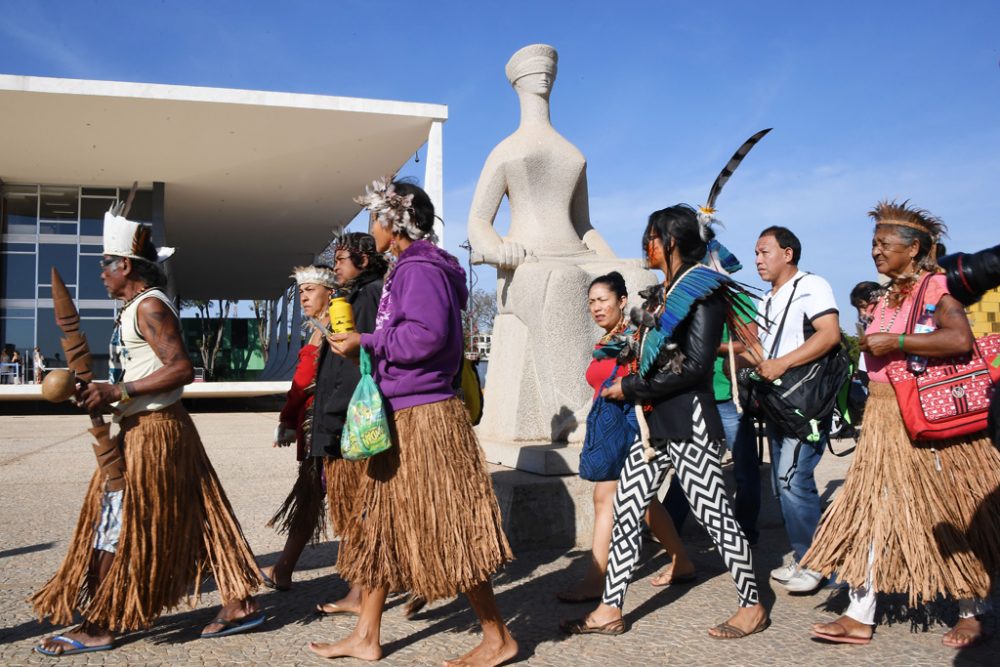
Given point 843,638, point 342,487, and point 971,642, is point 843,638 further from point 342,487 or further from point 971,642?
point 342,487

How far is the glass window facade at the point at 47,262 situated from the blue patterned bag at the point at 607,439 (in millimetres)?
22722

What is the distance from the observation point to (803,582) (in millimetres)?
3885

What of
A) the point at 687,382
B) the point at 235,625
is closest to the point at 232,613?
the point at 235,625

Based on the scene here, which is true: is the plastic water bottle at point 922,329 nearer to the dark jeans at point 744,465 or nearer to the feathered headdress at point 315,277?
the dark jeans at point 744,465

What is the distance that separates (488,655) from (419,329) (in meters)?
1.21

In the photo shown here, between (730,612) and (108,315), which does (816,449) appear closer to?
(730,612)

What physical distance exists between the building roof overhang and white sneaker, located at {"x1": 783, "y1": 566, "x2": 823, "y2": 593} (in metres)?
17.8

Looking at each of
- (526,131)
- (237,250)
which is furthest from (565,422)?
(237,250)

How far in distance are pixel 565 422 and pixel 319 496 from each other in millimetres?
1781

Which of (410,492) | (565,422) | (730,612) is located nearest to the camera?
(410,492)

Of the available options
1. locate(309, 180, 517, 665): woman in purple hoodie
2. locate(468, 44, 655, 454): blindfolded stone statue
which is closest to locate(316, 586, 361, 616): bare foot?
locate(309, 180, 517, 665): woman in purple hoodie

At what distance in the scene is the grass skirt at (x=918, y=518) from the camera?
10.1ft

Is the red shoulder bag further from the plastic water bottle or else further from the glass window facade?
the glass window facade

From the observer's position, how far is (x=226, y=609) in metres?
3.31
